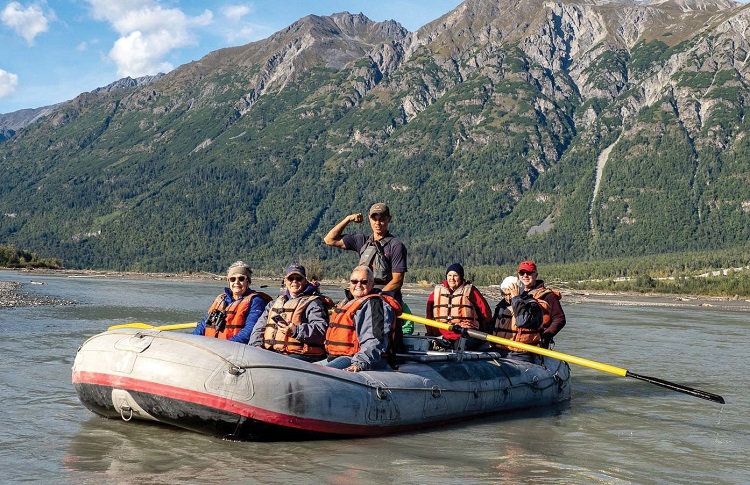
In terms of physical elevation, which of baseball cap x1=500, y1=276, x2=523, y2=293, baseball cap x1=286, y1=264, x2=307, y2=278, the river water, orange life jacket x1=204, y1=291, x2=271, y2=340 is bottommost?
the river water

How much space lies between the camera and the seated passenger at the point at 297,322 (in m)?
11.5

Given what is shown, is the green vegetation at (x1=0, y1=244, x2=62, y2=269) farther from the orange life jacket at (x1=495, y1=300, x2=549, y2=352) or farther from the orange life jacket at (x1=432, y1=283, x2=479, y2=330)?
the orange life jacket at (x1=495, y1=300, x2=549, y2=352)

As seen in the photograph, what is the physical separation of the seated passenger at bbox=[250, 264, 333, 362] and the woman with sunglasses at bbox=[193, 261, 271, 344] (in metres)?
0.44

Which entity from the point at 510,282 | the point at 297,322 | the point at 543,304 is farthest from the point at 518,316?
the point at 297,322

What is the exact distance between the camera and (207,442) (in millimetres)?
10484

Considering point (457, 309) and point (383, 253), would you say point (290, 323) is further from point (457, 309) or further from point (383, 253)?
point (457, 309)

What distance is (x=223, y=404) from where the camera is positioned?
396 inches

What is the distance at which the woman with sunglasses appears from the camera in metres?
12.1

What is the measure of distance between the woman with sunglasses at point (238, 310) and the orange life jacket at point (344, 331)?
1.25 meters

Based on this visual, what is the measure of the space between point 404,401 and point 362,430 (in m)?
0.83

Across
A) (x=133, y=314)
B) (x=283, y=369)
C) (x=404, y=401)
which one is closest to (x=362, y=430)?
(x=404, y=401)

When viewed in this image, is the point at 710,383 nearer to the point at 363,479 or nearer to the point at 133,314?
the point at 363,479

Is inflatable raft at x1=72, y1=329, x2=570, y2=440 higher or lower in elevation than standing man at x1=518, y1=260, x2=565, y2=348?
lower

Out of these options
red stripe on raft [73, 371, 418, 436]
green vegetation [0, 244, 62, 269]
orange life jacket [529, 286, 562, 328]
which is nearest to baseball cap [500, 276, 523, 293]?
orange life jacket [529, 286, 562, 328]
